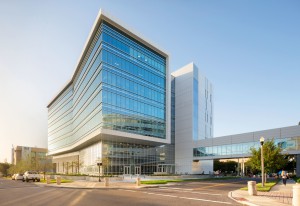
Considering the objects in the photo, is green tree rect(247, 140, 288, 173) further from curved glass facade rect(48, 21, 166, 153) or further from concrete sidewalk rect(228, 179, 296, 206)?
curved glass facade rect(48, 21, 166, 153)

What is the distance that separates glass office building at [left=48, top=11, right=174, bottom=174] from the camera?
54.9 m

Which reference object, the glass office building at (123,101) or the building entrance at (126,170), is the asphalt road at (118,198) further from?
the building entrance at (126,170)

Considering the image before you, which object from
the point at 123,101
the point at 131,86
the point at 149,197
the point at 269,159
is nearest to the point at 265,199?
the point at 149,197

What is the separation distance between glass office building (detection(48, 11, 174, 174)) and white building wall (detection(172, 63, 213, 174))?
201 inches

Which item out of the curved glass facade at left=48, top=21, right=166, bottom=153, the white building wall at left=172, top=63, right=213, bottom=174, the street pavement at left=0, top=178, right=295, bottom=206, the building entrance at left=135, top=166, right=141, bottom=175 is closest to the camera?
the street pavement at left=0, top=178, right=295, bottom=206

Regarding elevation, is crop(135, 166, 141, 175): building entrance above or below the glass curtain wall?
below

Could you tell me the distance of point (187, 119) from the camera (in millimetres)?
78875

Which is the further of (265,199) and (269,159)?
(269,159)

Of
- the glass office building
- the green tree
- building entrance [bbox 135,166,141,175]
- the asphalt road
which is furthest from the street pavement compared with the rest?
building entrance [bbox 135,166,141,175]

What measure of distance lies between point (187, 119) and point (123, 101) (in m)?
27.1

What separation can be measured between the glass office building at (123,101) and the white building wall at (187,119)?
16.8 ft

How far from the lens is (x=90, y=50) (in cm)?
6381

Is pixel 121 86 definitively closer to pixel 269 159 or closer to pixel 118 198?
pixel 269 159

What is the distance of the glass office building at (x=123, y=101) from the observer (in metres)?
54.9
